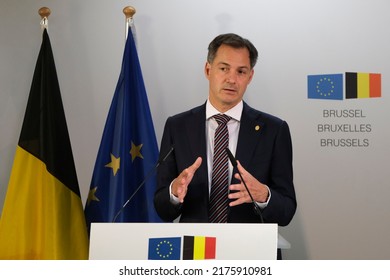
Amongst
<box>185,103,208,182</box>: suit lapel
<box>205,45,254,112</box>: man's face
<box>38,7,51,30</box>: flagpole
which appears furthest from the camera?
<box>38,7,51,30</box>: flagpole

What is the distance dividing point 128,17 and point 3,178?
1231 mm

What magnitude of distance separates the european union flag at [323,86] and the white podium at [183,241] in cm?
187

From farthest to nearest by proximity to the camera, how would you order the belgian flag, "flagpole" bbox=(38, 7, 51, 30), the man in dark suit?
"flagpole" bbox=(38, 7, 51, 30)
the belgian flag
the man in dark suit

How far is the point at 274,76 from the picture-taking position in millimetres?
3930

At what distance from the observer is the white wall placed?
12.8 ft

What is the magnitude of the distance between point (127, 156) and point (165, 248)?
1.60m

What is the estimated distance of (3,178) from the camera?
4012 millimetres

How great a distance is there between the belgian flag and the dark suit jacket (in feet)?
2.48

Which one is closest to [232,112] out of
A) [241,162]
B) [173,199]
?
[241,162]

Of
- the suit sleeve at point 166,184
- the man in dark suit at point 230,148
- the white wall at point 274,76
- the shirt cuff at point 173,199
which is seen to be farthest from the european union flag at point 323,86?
the shirt cuff at point 173,199

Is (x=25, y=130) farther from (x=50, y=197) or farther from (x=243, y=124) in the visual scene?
(x=243, y=124)

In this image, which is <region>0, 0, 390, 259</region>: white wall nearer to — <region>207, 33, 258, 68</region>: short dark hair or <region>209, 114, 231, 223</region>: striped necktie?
<region>207, 33, 258, 68</region>: short dark hair

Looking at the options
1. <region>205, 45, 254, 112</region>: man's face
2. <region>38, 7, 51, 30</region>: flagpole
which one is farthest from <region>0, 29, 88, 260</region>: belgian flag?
<region>205, 45, 254, 112</region>: man's face

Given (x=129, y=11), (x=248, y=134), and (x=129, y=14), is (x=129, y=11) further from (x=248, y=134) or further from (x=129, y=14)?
(x=248, y=134)
